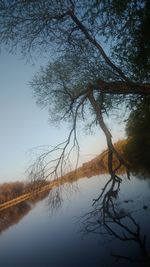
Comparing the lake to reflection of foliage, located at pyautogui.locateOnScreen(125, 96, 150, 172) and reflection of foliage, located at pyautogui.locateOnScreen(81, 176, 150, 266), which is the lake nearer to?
reflection of foliage, located at pyautogui.locateOnScreen(81, 176, 150, 266)

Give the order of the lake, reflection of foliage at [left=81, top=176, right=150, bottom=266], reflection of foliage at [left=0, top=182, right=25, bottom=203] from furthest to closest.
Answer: reflection of foliage at [left=0, top=182, right=25, bottom=203] → the lake → reflection of foliage at [left=81, top=176, right=150, bottom=266]

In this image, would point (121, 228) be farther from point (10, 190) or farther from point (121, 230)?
point (10, 190)

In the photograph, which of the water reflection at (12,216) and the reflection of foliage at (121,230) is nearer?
the reflection of foliage at (121,230)

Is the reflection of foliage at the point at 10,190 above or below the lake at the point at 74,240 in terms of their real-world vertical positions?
above

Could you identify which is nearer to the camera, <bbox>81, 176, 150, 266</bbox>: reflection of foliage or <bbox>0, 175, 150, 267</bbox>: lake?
<bbox>81, 176, 150, 266</bbox>: reflection of foliage

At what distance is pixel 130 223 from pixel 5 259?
24.7 ft

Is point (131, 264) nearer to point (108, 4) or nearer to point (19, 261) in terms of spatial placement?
point (19, 261)

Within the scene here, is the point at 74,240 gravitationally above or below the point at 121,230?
below

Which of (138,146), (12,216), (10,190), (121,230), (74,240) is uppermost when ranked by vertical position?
(138,146)

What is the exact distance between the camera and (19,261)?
47.9ft

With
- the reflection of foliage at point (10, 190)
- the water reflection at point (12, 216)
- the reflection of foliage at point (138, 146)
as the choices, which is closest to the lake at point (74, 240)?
the water reflection at point (12, 216)

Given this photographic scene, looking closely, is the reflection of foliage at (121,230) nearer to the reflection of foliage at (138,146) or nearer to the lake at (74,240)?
the lake at (74,240)

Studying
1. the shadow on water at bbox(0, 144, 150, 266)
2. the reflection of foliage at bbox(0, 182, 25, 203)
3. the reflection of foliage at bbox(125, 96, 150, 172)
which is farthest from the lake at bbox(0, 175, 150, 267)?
the reflection of foliage at bbox(0, 182, 25, 203)

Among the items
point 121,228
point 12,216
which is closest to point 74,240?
point 121,228
